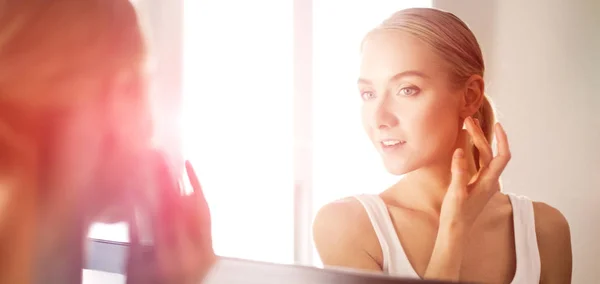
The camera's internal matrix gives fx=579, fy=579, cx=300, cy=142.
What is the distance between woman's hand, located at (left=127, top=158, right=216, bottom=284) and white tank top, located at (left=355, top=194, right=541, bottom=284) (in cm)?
35

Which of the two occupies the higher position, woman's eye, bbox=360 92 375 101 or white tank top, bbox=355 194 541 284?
woman's eye, bbox=360 92 375 101

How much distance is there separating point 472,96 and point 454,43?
0.31 ft

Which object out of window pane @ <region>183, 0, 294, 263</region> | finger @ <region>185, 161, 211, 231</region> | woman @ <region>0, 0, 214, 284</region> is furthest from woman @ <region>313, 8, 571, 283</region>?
woman @ <region>0, 0, 214, 284</region>

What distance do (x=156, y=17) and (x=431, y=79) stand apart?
1.91ft

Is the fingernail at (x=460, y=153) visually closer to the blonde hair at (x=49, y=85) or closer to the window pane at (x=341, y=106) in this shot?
the window pane at (x=341, y=106)


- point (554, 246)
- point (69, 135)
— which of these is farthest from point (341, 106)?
point (69, 135)

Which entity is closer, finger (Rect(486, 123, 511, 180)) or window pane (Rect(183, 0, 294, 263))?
finger (Rect(486, 123, 511, 180))

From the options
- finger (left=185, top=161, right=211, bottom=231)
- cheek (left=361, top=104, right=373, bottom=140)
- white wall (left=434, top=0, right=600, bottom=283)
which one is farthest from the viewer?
finger (left=185, top=161, right=211, bottom=231)

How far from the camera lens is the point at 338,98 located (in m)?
1.04

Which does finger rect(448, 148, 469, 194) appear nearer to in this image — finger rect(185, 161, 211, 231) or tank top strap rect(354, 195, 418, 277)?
tank top strap rect(354, 195, 418, 277)

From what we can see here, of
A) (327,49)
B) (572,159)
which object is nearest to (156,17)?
(327,49)

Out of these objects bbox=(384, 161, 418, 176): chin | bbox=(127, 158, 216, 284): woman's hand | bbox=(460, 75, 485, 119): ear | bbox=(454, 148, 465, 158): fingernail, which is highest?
bbox=(460, 75, 485, 119): ear

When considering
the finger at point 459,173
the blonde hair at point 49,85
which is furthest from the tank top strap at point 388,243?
the blonde hair at point 49,85

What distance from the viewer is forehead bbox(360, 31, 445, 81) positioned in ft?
3.16
